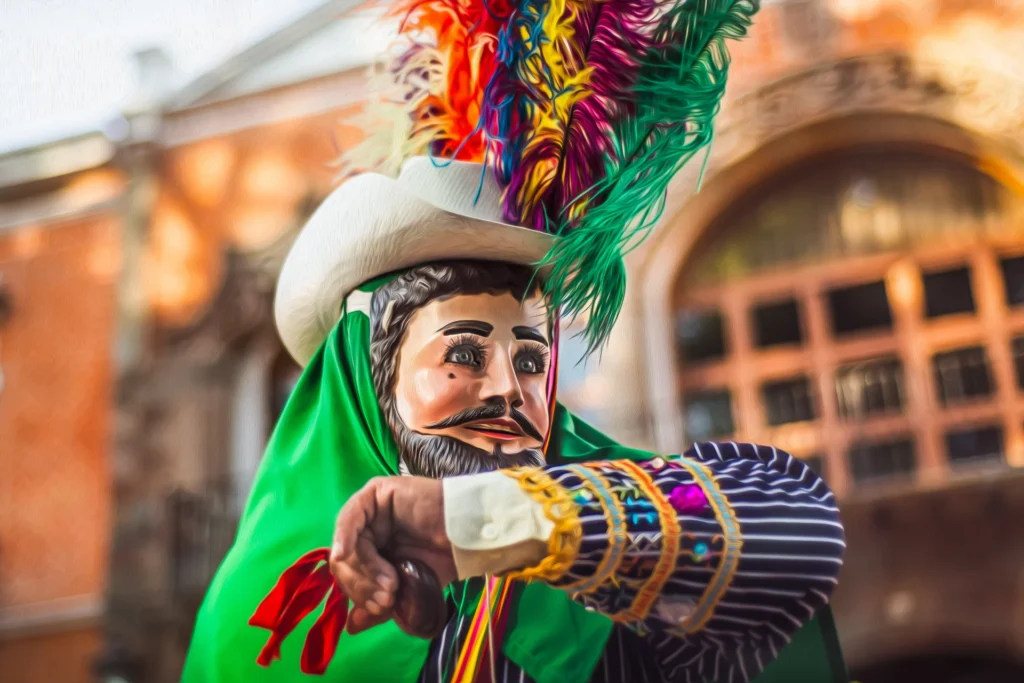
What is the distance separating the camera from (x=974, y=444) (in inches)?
237

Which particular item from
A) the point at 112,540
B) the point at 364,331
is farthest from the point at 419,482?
the point at 112,540

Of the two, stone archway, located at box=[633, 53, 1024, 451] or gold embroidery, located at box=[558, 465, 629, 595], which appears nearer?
gold embroidery, located at box=[558, 465, 629, 595]

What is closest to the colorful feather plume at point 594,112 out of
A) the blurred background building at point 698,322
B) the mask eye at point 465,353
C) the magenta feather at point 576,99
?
the magenta feather at point 576,99

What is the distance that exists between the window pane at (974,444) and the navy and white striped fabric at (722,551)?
5.18 metres

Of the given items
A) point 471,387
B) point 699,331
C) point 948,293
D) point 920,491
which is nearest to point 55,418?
point 699,331

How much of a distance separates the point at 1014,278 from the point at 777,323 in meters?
1.22

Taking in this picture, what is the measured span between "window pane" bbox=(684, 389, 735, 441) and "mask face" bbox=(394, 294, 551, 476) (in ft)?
16.6

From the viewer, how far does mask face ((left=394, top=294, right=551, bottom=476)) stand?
1.39 metres

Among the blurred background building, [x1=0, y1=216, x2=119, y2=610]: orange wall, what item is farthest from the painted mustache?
[x1=0, y1=216, x2=119, y2=610]: orange wall

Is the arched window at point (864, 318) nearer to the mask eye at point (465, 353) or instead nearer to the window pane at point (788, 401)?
the window pane at point (788, 401)

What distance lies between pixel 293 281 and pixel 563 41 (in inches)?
18.6

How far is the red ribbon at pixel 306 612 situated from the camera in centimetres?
130

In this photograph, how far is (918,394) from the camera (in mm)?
6121

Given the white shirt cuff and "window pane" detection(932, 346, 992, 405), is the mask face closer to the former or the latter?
the white shirt cuff
